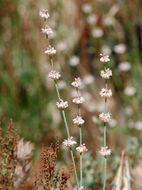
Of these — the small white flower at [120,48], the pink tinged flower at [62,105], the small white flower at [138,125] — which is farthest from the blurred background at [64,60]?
the pink tinged flower at [62,105]

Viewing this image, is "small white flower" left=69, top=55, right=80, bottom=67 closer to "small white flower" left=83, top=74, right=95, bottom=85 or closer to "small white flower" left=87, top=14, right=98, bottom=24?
"small white flower" left=83, top=74, right=95, bottom=85

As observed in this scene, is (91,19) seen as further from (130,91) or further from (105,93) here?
(105,93)

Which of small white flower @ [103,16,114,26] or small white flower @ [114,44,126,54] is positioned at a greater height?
small white flower @ [103,16,114,26]

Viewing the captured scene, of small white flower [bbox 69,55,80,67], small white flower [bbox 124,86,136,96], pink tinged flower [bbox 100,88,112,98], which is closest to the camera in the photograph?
pink tinged flower [bbox 100,88,112,98]

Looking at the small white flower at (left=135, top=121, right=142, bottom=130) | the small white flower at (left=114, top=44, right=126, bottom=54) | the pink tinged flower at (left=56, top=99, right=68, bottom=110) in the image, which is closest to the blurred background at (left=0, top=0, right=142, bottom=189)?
the small white flower at (left=114, top=44, right=126, bottom=54)

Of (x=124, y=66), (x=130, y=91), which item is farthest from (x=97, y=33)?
(x=130, y=91)

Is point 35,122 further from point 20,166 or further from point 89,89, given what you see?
point 20,166

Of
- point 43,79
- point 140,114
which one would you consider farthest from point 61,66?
point 140,114

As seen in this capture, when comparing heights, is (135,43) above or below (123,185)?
above

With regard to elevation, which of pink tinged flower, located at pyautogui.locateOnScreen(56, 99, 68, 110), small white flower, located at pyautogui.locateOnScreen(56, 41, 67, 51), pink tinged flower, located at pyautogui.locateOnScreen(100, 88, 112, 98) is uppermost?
small white flower, located at pyautogui.locateOnScreen(56, 41, 67, 51)
